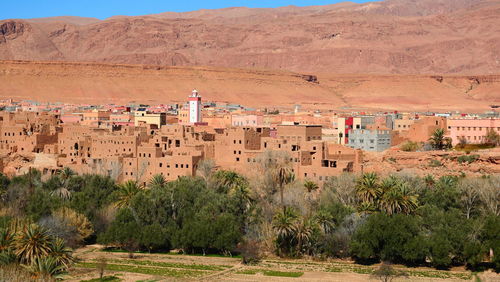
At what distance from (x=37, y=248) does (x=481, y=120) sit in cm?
4372

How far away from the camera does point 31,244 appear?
38.2m

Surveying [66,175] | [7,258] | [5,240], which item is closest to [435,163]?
[66,175]

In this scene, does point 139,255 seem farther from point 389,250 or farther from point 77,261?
point 389,250

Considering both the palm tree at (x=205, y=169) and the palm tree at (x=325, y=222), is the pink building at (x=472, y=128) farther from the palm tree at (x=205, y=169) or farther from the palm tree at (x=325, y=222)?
the palm tree at (x=325, y=222)

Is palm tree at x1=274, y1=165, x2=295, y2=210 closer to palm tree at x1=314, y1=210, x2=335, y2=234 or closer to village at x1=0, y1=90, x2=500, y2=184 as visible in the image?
village at x1=0, y1=90, x2=500, y2=184

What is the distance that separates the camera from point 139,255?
47.8m

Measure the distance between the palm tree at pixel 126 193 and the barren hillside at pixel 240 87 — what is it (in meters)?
100

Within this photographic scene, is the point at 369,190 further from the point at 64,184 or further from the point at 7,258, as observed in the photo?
the point at 7,258

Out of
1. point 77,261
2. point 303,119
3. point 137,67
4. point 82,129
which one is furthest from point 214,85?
point 77,261

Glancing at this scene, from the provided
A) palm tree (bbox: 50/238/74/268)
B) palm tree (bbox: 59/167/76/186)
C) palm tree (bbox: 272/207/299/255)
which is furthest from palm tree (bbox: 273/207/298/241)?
palm tree (bbox: 59/167/76/186)

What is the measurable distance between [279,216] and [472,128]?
29899mm

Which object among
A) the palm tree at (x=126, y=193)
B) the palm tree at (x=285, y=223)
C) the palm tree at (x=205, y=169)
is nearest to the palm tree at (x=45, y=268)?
the palm tree at (x=285, y=223)

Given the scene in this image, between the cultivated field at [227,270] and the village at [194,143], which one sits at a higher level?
the village at [194,143]

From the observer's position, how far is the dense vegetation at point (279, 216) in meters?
43.8
